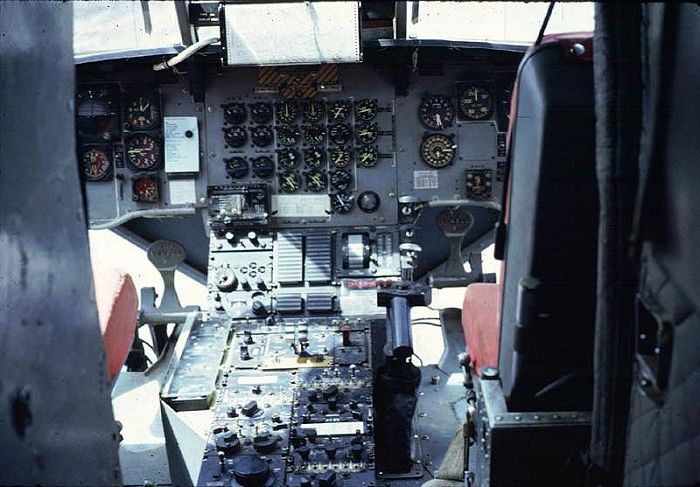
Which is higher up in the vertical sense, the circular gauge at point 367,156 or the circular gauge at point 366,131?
the circular gauge at point 366,131

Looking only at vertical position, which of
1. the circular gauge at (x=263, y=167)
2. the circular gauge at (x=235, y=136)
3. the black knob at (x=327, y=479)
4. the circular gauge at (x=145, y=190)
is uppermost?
the circular gauge at (x=235, y=136)

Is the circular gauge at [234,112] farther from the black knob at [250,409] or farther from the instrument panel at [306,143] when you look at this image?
the black knob at [250,409]

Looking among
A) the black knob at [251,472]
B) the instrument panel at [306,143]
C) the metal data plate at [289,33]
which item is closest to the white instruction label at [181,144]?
the instrument panel at [306,143]

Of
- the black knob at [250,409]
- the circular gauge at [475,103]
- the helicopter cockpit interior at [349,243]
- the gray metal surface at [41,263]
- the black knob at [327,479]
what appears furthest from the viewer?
the circular gauge at [475,103]

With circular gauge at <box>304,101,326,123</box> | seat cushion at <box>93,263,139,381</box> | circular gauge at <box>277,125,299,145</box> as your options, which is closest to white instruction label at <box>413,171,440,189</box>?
circular gauge at <box>304,101,326,123</box>

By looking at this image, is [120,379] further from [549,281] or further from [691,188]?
[691,188]

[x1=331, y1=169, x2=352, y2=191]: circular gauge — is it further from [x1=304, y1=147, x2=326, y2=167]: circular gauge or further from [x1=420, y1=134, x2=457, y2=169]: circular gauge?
[x1=420, y1=134, x2=457, y2=169]: circular gauge

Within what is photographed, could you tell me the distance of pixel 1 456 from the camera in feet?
4.17

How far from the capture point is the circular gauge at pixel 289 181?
6.01 m

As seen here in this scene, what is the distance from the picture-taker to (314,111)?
5.95m

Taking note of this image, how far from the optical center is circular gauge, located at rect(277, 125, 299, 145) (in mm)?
5961

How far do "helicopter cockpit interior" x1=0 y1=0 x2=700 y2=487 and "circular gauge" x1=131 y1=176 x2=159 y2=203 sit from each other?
0.01 metres

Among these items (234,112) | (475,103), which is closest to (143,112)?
(234,112)

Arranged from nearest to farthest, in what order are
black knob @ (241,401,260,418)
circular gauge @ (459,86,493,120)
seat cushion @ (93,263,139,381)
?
seat cushion @ (93,263,139,381) → black knob @ (241,401,260,418) → circular gauge @ (459,86,493,120)
